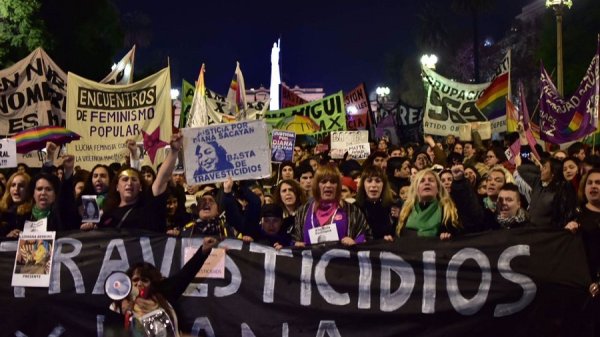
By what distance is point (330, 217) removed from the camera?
24.1ft

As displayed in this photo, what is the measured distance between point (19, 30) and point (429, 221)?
16.6m

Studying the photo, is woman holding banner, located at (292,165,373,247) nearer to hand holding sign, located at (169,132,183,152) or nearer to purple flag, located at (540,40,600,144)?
hand holding sign, located at (169,132,183,152)

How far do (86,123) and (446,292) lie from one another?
17.8ft

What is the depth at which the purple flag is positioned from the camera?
12.9 metres

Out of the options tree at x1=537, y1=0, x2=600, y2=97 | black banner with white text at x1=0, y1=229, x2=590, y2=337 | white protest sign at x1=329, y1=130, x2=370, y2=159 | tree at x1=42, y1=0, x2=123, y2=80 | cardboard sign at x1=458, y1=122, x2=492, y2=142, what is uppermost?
tree at x1=537, y1=0, x2=600, y2=97

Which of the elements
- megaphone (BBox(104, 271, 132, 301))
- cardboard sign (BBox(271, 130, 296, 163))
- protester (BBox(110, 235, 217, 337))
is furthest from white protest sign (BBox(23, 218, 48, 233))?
cardboard sign (BBox(271, 130, 296, 163))

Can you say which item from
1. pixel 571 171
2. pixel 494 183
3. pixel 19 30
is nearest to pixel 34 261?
pixel 494 183

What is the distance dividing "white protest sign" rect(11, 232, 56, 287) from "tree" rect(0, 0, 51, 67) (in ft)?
46.2

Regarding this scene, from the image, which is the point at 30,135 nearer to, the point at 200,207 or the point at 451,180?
the point at 200,207

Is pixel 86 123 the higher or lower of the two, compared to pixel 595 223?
higher

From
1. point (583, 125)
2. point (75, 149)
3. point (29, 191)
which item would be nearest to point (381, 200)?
point (29, 191)

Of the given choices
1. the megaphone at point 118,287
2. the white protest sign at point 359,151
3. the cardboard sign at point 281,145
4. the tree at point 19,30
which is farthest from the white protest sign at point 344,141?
the megaphone at point 118,287

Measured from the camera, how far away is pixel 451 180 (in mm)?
8688

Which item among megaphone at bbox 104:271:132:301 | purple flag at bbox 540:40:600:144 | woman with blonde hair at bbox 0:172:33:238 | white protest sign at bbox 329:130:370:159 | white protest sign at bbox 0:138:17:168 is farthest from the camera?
white protest sign at bbox 329:130:370:159
